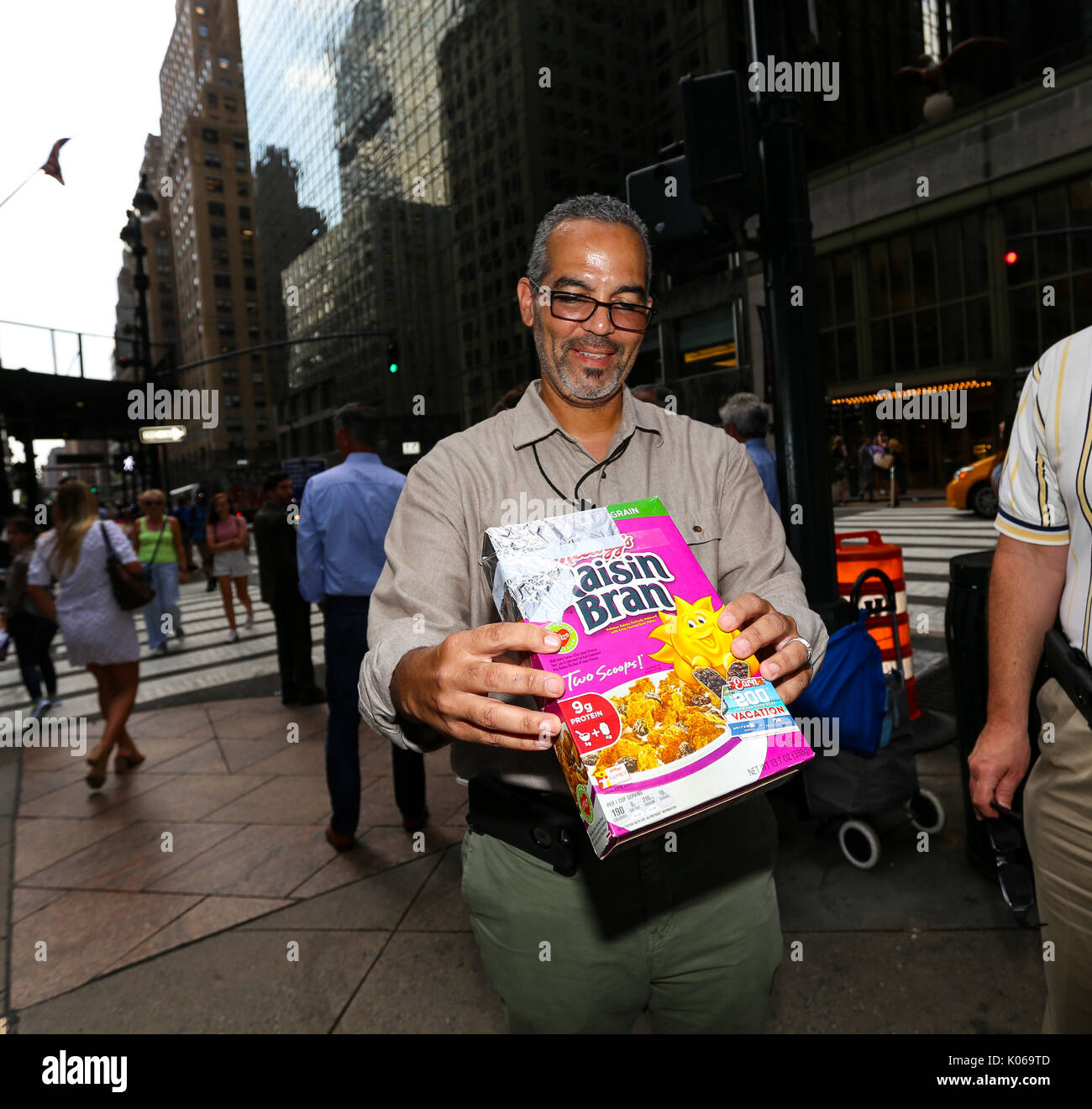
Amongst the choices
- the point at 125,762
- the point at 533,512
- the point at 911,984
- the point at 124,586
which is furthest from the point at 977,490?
the point at 533,512

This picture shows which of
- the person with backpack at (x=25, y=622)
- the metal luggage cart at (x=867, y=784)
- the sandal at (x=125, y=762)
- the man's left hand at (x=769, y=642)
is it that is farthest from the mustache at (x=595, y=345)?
the person with backpack at (x=25, y=622)

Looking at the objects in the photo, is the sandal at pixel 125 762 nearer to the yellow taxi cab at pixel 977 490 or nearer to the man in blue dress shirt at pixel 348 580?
the man in blue dress shirt at pixel 348 580

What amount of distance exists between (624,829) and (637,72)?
47.4m

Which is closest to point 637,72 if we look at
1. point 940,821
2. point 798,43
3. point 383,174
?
point 383,174

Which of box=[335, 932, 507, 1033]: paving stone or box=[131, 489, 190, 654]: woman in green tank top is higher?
box=[131, 489, 190, 654]: woman in green tank top

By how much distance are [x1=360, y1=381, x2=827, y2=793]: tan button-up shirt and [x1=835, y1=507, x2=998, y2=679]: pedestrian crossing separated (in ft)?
8.38

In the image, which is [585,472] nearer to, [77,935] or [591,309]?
[591,309]

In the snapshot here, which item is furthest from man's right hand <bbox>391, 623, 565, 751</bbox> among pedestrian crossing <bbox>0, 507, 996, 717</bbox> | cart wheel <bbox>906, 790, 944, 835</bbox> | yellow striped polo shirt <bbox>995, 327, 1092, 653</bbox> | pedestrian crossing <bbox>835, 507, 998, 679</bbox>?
pedestrian crossing <bbox>0, 507, 996, 717</bbox>

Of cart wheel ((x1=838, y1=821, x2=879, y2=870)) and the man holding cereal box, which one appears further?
cart wheel ((x1=838, y1=821, x2=879, y2=870))

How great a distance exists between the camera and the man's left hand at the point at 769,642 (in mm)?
1172

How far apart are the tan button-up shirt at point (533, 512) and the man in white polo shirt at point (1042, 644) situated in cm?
58

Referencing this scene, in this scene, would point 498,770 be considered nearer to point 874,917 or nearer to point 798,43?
point 874,917

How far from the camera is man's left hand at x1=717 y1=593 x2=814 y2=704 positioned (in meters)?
1.17

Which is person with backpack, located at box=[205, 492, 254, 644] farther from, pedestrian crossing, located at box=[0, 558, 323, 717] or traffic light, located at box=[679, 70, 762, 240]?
traffic light, located at box=[679, 70, 762, 240]
